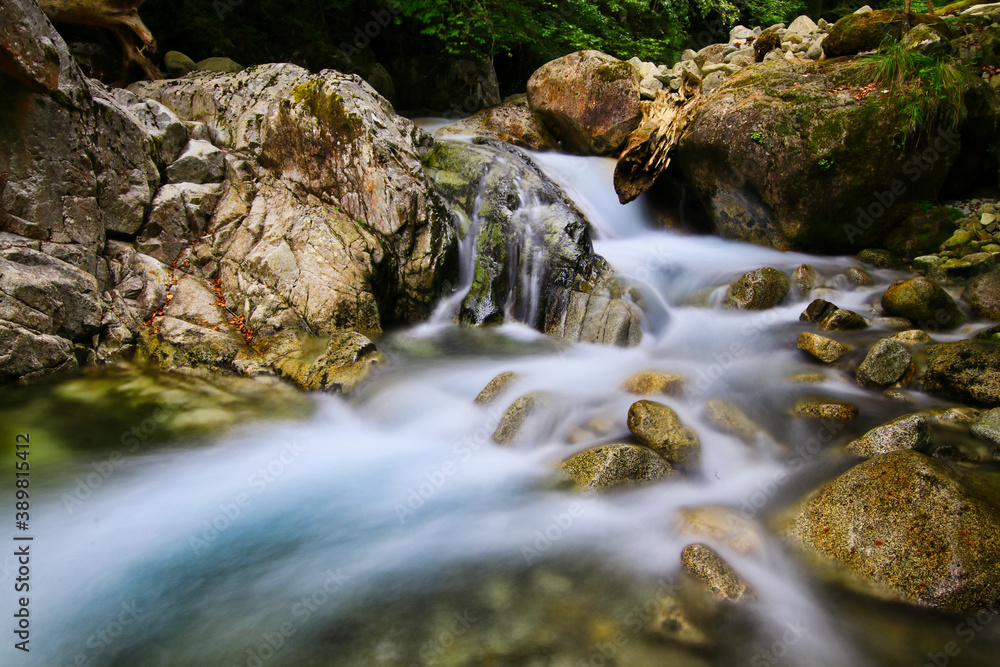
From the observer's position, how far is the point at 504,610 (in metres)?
3.00

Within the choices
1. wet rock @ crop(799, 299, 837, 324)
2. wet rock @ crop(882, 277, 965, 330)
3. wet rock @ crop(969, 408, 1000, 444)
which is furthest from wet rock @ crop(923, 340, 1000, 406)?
wet rock @ crop(799, 299, 837, 324)

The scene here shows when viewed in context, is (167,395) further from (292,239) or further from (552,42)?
(552,42)

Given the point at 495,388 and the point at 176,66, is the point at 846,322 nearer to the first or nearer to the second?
the point at 495,388

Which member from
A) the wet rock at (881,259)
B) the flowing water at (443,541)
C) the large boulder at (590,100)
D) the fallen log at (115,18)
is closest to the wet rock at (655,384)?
the flowing water at (443,541)

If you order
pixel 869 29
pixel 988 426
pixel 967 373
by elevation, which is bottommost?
pixel 988 426

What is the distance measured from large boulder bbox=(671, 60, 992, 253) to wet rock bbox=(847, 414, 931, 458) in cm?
513

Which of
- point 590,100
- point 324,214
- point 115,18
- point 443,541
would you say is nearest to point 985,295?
point 443,541

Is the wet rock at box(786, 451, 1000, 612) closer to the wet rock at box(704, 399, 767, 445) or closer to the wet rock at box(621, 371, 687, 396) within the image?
the wet rock at box(704, 399, 767, 445)

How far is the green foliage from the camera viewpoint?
751 centimetres

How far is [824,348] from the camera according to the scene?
17.7 feet

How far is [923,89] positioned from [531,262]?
6496 millimetres

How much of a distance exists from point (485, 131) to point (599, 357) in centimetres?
781

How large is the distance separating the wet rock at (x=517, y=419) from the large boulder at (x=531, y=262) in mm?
2214

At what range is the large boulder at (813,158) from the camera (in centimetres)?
764
